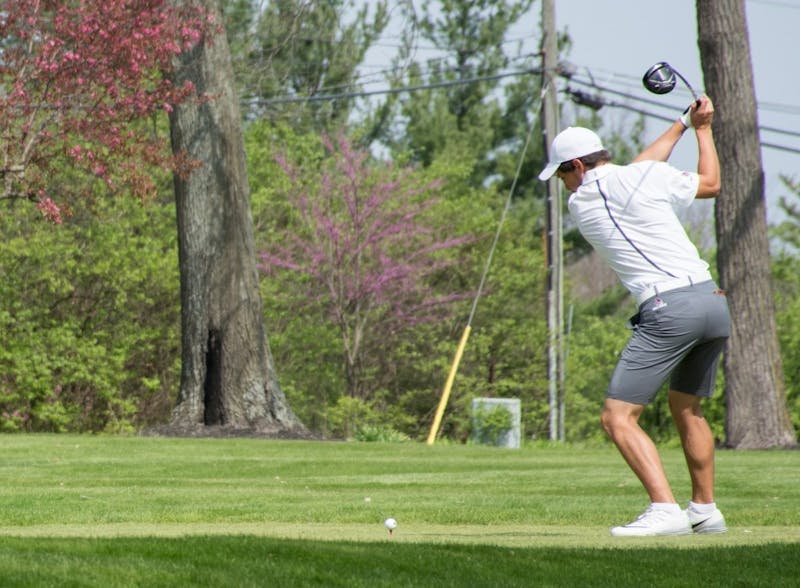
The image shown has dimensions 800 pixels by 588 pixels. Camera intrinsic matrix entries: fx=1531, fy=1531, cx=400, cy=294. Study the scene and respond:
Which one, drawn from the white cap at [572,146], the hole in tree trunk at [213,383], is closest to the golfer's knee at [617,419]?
the white cap at [572,146]

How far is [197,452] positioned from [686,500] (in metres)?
6.24

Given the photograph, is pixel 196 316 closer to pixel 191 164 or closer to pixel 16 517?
pixel 191 164

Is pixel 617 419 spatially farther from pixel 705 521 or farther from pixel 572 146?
pixel 572 146

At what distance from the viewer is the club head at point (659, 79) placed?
772cm

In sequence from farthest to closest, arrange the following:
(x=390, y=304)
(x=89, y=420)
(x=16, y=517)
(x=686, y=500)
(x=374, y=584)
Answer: (x=390, y=304)
(x=89, y=420)
(x=686, y=500)
(x=16, y=517)
(x=374, y=584)

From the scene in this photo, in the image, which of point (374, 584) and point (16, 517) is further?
point (16, 517)

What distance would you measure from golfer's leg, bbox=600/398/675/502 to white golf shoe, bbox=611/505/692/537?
0.07 meters

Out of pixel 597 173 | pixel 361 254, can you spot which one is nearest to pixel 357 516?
pixel 597 173

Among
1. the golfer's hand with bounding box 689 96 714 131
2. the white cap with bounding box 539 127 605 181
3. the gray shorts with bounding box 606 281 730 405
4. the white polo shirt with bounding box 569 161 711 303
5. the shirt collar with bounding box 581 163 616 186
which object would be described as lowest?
the gray shorts with bounding box 606 281 730 405

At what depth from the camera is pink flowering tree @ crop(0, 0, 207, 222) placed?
48.4 ft

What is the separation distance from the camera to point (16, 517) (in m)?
8.72

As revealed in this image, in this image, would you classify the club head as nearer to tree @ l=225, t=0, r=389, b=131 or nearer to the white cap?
the white cap

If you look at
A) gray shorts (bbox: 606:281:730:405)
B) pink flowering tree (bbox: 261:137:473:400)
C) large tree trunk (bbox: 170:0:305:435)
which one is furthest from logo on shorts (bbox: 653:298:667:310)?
pink flowering tree (bbox: 261:137:473:400)

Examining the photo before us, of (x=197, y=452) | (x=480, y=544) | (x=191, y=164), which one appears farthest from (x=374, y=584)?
(x=191, y=164)
